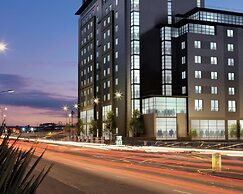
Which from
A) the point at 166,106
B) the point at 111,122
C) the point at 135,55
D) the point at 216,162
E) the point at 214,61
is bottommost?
the point at 216,162

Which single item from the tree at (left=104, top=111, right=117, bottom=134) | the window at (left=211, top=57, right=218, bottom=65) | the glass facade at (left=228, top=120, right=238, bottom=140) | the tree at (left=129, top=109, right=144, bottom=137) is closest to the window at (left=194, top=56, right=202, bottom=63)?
the window at (left=211, top=57, right=218, bottom=65)

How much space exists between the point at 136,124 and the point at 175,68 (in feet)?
55.8

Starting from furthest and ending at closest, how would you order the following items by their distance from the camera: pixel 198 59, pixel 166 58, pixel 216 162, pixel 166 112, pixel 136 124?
pixel 166 58
pixel 198 59
pixel 166 112
pixel 136 124
pixel 216 162

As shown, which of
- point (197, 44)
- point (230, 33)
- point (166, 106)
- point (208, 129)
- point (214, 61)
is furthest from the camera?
point (230, 33)

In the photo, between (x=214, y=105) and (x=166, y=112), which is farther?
(x=214, y=105)

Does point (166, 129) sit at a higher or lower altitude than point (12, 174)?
higher

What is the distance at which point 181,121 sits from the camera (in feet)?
314

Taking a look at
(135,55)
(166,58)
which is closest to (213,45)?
(166,58)

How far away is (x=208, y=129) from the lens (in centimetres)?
9588

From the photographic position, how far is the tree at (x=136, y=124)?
93644 millimetres

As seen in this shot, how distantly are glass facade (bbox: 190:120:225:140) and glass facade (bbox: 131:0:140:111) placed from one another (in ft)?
44.5

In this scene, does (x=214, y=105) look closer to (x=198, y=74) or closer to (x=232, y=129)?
(x=232, y=129)

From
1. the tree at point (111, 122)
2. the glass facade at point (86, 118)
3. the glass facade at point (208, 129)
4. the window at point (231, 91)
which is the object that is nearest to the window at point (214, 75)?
the window at point (231, 91)

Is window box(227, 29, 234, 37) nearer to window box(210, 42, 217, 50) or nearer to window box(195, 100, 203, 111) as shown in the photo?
window box(210, 42, 217, 50)
